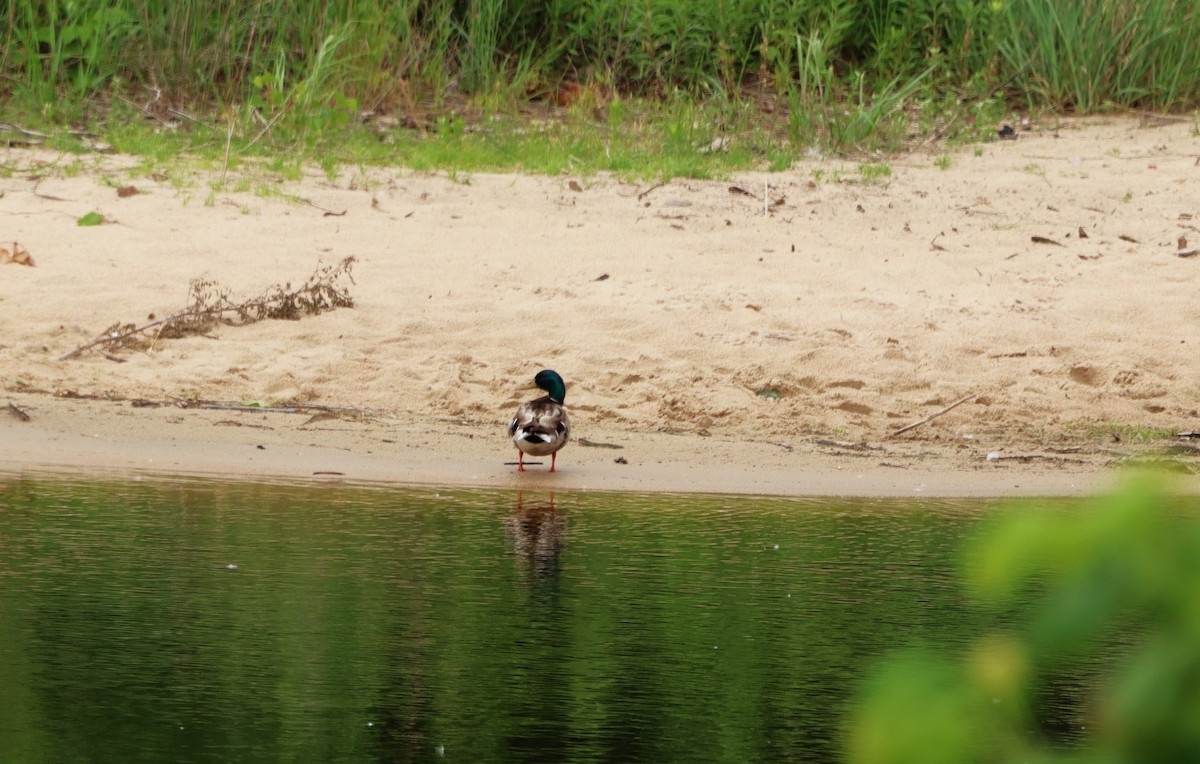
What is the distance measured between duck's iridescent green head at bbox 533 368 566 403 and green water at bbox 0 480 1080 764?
105 centimetres

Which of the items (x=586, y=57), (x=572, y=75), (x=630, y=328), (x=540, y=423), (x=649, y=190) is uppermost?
(x=586, y=57)

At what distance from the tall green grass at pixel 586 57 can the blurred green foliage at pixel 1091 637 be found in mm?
10864

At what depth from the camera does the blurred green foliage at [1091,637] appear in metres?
0.81

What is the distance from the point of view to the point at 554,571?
5090 millimetres

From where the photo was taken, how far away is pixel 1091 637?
2.80 ft

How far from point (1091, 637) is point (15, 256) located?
29.1 ft

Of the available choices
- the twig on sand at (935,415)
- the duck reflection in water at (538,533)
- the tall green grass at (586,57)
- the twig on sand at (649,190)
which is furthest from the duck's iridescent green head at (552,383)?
the tall green grass at (586,57)

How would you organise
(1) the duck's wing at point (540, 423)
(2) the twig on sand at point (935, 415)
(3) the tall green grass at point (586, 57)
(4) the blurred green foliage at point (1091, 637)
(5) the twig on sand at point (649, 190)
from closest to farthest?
(4) the blurred green foliage at point (1091, 637) < (1) the duck's wing at point (540, 423) < (2) the twig on sand at point (935, 415) < (5) the twig on sand at point (649, 190) < (3) the tall green grass at point (586, 57)

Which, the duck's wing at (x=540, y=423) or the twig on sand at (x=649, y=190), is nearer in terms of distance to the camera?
the duck's wing at (x=540, y=423)

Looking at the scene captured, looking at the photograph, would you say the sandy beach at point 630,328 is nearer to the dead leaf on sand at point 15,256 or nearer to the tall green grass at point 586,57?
the dead leaf on sand at point 15,256

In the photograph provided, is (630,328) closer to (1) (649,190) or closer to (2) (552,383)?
(2) (552,383)

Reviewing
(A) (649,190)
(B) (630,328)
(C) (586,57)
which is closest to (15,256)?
(B) (630,328)

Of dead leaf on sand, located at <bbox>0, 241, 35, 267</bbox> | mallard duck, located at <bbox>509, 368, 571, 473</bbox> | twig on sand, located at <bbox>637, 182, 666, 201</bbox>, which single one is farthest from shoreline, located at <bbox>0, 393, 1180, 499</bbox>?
twig on sand, located at <bbox>637, 182, 666, 201</bbox>

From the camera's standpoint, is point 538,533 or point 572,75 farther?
point 572,75
